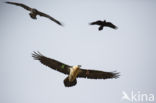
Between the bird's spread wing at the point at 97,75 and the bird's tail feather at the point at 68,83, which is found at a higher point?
the bird's spread wing at the point at 97,75

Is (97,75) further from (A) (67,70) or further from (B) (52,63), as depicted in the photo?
(B) (52,63)

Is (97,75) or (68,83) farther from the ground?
(97,75)

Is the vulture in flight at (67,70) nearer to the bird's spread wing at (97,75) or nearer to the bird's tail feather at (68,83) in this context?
the bird's spread wing at (97,75)

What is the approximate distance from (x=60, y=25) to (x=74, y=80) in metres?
3.39

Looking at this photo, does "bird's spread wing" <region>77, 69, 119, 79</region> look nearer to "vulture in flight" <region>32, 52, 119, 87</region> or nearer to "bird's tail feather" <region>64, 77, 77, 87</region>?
"vulture in flight" <region>32, 52, 119, 87</region>

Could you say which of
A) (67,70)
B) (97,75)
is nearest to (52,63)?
(67,70)

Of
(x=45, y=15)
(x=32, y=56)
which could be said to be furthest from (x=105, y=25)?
(x=32, y=56)

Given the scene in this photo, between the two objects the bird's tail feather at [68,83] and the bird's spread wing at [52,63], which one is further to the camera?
the bird's spread wing at [52,63]

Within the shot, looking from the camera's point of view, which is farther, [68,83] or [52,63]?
[52,63]

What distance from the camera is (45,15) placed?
1981cm

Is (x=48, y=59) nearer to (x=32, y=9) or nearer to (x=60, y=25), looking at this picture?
(x=60, y=25)

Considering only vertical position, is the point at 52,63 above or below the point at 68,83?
above

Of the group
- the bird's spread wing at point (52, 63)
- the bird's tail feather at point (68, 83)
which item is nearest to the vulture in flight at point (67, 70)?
the bird's spread wing at point (52, 63)

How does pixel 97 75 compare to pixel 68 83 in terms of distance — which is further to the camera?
pixel 97 75
